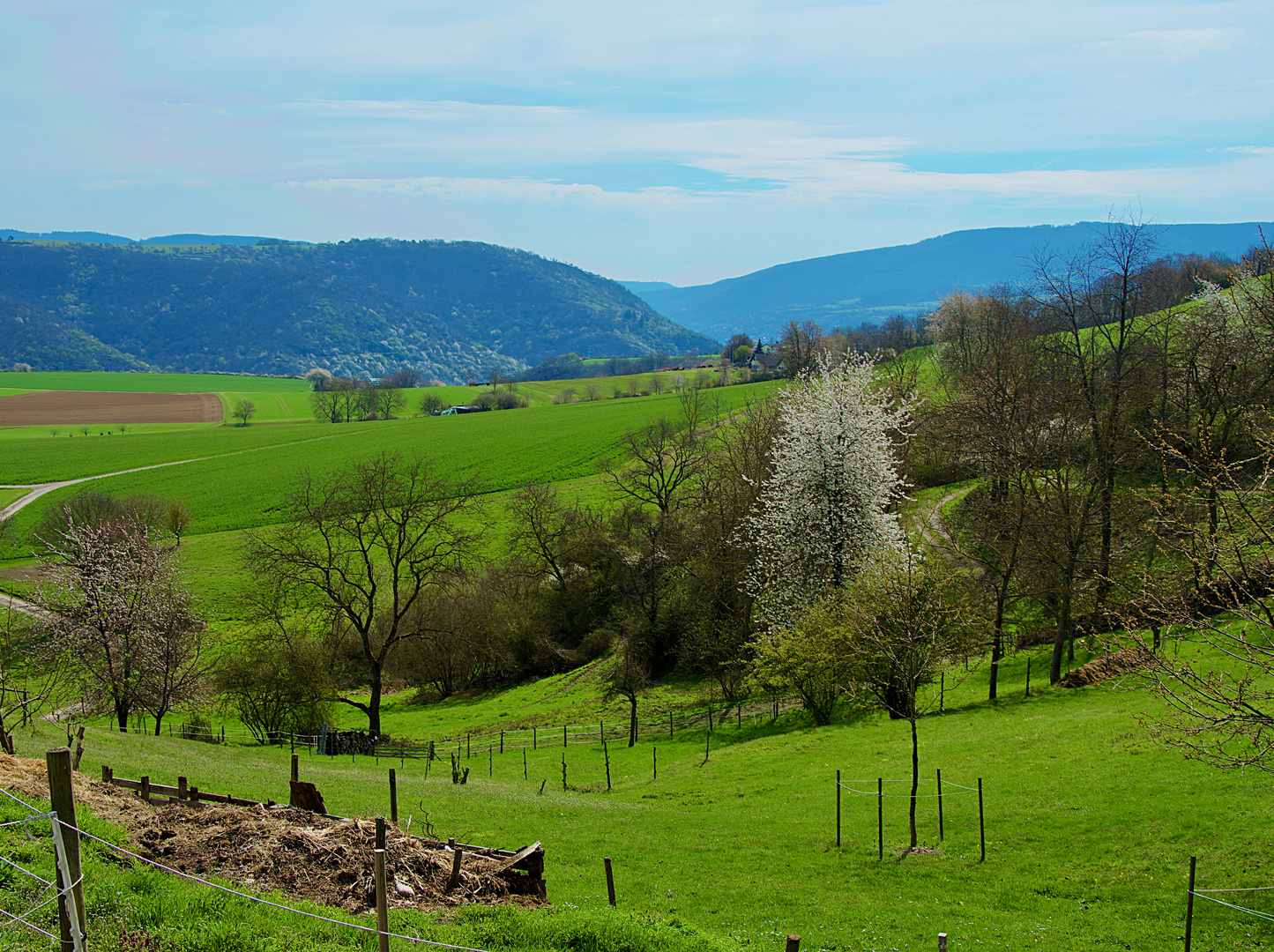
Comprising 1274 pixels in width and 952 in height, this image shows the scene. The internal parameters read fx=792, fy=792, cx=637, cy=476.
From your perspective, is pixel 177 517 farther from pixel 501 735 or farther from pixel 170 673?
pixel 501 735

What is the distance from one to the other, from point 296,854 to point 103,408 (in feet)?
560

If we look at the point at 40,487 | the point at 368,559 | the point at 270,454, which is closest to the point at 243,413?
the point at 270,454

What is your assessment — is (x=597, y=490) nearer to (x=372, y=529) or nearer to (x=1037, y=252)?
(x=372, y=529)

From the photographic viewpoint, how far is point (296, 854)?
36.9 ft

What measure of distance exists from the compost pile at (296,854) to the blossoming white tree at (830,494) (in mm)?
24630

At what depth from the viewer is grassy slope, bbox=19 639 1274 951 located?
1235 centimetres

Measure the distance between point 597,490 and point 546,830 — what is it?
5579 centimetres

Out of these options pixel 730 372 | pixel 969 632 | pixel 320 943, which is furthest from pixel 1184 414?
pixel 730 372

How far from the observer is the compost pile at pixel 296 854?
10719 mm

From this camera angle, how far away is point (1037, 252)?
34.4 m

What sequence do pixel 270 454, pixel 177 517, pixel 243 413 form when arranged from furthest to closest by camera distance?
pixel 243 413, pixel 270 454, pixel 177 517

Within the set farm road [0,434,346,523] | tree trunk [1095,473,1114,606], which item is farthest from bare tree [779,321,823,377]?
farm road [0,434,346,523]

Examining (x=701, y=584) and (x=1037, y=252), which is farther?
(x=701, y=584)

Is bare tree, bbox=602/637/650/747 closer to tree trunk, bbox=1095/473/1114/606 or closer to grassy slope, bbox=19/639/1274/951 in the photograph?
grassy slope, bbox=19/639/1274/951
